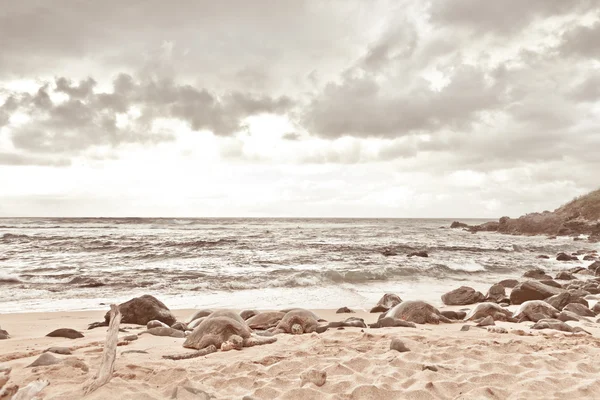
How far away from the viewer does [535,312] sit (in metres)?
8.22

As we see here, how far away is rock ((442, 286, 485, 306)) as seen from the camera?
10.9 m

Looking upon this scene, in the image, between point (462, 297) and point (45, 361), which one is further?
point (462, 297)

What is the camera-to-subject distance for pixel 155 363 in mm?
4680

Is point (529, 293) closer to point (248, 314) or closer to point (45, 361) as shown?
point (248, 314)

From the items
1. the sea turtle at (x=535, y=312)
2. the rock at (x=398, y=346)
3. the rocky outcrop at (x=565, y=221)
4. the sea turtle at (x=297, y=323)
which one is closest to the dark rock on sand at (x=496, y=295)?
the sea turtle at (x=535, y=312)

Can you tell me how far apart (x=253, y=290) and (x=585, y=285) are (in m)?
11.6

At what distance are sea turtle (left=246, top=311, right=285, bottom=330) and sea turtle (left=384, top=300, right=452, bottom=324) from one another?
2.31 meters

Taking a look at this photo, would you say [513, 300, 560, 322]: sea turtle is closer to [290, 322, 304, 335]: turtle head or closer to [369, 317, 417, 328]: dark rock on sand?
[369, 317, 417, 328]: dark rock on sand

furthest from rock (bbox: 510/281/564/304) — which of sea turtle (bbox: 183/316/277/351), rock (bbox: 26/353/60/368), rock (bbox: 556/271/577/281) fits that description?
rock (bbox: 26/353/60/368)

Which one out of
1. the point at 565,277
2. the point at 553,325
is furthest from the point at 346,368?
the point at 565,277

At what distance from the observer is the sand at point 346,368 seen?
12.9 ft

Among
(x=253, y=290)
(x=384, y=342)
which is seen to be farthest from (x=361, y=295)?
(x=384, y=342)

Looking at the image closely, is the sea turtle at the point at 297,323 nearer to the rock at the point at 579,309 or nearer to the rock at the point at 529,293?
the rock at the point at 579,309

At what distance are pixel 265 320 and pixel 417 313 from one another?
3.12m
